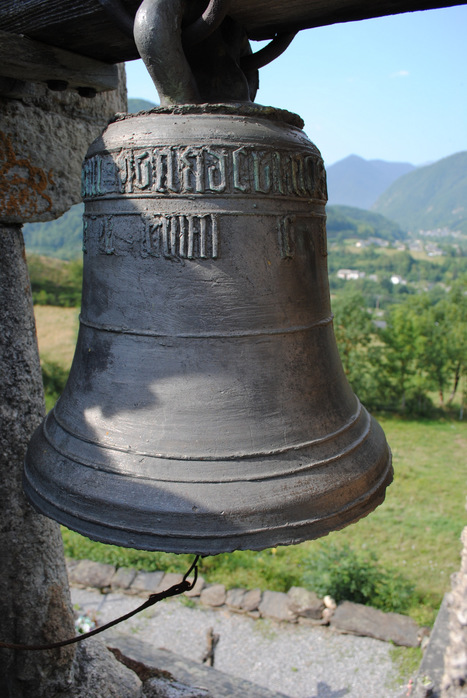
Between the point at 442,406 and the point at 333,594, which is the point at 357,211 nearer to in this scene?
the point at 442,406

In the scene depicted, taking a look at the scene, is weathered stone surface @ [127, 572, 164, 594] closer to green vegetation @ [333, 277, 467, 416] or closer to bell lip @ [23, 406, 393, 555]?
bell lip @ [23, 406, 393, 555]

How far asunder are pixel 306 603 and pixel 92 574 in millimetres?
2579

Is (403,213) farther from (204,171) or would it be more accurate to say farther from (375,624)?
(204,171)

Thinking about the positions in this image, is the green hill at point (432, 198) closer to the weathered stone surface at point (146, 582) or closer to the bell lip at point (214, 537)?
the weathered stone surface at point (146, 582)

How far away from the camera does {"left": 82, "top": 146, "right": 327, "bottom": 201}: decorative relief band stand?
120cm

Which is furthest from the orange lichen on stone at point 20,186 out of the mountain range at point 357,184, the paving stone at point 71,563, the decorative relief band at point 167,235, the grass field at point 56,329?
the mountain range at point 357,184

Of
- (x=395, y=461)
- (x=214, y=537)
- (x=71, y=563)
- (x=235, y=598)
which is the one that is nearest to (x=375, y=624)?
(x=235, y=598)

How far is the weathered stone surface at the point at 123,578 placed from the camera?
6.48m

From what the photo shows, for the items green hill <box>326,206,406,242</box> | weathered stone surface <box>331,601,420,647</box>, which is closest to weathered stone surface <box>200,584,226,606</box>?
weathered stone surface <box>331,601,420,647</box>

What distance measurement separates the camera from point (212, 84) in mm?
1317

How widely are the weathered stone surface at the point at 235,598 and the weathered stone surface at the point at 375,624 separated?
1047mm

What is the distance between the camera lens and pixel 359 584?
6465 millimetres

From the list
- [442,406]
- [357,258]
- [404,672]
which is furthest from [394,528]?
[357,258]

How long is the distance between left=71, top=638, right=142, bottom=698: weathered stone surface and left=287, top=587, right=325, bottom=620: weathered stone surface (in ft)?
13.3
